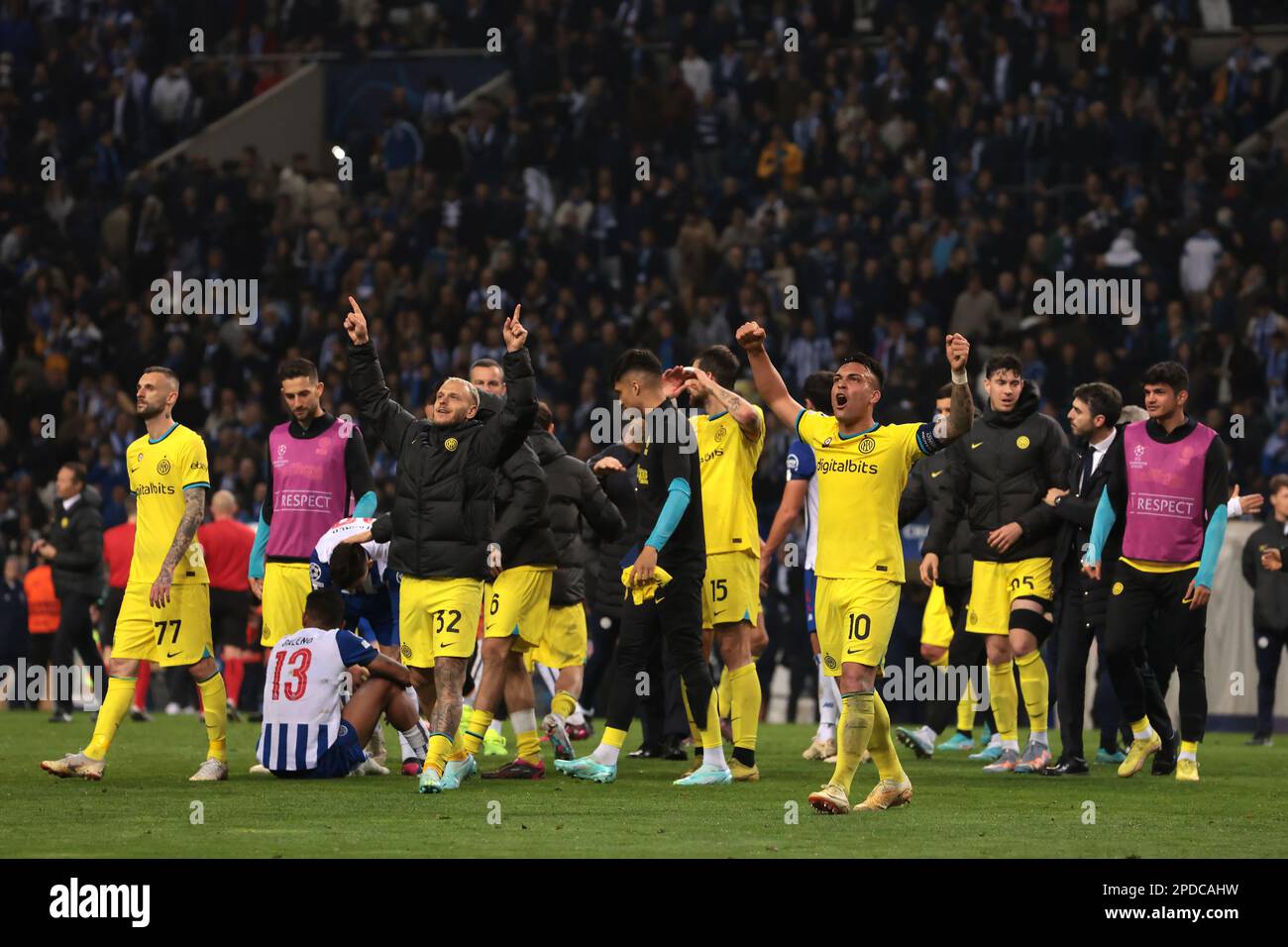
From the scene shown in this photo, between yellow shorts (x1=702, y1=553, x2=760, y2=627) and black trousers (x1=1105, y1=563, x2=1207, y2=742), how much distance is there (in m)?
2.32

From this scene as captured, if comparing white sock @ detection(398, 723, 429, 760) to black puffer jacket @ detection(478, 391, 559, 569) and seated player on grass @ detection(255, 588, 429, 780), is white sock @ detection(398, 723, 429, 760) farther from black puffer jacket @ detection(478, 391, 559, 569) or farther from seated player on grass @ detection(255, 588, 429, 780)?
black puffer jacket @ detection(478, 391, 559, 569)

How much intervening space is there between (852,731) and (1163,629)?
342 cm

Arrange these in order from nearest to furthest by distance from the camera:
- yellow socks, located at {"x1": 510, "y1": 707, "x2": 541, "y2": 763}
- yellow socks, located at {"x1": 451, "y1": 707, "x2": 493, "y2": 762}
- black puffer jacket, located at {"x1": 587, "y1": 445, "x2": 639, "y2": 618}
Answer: yellow socks, located at {"x1": 451, "y1": 707, "x2": 493, "y2": 762}
yellow socks, located at {"x1": 510, "y1": 707, "x2": 541, "y2": 763}
black puffer jacket, located at {"x1": 587, "y1": 445, "x2": 639, "y2": 618}

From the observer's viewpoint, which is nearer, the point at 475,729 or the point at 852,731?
the point at 852,731

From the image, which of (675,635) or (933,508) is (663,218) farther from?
(675,635)

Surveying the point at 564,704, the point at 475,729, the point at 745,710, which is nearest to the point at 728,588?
the point at 745,710

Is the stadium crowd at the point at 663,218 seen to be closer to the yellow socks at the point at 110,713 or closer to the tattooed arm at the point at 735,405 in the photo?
the tattooed arm at the point at 735,405

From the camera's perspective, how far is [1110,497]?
12.2 metres

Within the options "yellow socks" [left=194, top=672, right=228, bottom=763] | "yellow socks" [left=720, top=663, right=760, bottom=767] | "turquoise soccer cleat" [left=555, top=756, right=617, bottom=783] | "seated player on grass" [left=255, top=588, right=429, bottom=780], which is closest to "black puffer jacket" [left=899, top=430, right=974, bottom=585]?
"yellow socks" [left=720, top=663, right=760, bottom=767]

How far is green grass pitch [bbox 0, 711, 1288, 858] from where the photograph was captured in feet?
27.0

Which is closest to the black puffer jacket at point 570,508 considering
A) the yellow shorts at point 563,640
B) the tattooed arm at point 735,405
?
the yellow shorts at point 563,640

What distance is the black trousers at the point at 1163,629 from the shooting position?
12023mm

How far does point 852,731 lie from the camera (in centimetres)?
959
